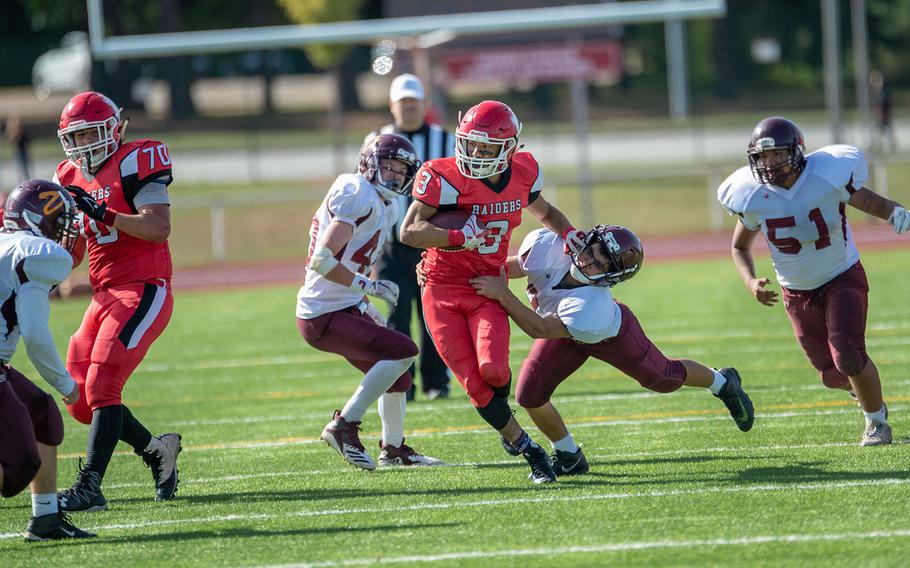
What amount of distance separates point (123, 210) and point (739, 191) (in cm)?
293

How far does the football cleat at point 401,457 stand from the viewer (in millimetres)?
6109

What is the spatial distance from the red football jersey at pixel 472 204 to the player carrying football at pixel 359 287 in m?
0.25

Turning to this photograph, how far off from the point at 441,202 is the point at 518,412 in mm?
2345

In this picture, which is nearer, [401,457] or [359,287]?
[359,287]

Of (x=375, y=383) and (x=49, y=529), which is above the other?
(x=375, y=383)

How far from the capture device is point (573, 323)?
5.50 meters

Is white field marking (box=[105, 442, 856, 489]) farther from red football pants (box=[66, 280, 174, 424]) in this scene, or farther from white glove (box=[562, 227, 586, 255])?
white glove (box=[562, 227, 586, 255])

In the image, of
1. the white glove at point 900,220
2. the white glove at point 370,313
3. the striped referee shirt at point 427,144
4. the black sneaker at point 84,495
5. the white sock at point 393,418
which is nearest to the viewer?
the black sneaker at point 84,495

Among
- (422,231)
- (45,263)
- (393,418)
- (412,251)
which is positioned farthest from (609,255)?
(412,251)

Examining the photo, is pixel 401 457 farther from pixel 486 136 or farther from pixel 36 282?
pixel 36 282

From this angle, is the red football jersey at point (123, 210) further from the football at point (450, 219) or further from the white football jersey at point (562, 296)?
the white football jersey at point (562, 296)

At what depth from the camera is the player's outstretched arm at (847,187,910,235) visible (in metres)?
5.60

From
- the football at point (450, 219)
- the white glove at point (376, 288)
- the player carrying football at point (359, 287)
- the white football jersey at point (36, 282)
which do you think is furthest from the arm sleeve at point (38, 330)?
the football at point (450, 219)

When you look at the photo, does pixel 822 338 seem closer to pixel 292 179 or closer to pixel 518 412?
pixel 518 412
